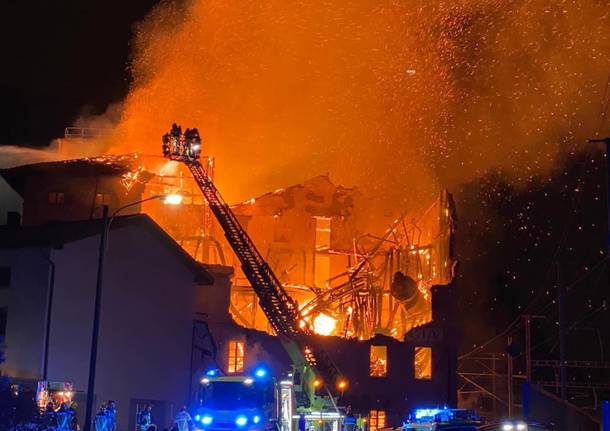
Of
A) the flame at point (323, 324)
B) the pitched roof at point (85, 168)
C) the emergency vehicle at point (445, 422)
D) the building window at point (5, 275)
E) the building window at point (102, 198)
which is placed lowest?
the emergency vehicle at point (445, 422)

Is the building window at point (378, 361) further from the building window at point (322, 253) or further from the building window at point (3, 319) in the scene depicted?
the building window at point (3, 319)

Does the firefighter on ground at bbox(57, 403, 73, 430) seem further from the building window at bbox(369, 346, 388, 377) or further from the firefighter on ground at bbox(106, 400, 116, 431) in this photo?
the building window at bbox(369, 346, 388, 377)

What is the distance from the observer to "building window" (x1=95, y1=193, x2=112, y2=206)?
160 feet

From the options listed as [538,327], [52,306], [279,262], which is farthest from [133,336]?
[538,327]

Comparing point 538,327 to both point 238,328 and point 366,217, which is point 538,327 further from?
point 238,328

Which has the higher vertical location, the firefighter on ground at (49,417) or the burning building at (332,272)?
the burning building at (332,272)

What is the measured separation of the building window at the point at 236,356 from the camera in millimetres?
42312

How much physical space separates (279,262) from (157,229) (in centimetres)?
1152

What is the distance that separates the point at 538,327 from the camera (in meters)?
63.6

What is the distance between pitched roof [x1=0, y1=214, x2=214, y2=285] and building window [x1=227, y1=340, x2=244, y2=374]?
3267 millimetres

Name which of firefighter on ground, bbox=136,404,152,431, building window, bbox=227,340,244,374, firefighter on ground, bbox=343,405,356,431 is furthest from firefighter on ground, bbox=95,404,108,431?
building window, bbox=227,340,244,374

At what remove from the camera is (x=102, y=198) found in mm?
49000

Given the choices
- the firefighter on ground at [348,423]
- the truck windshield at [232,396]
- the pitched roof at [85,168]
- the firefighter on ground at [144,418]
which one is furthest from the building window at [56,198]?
the truck windshield at [232,396]

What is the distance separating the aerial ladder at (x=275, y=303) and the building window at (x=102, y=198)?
519cm
